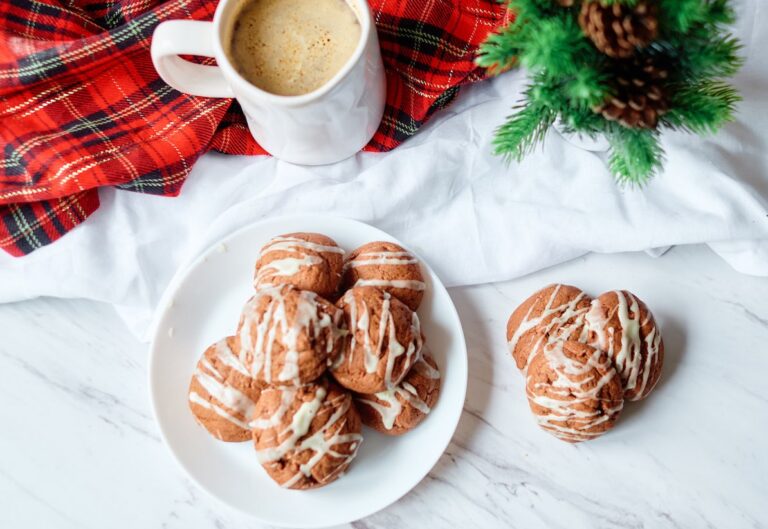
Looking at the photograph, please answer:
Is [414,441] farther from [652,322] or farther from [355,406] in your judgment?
[652,322]

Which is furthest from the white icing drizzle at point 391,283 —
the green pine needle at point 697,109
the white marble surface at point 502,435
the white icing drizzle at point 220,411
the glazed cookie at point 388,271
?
the green pine needle at point 697,109

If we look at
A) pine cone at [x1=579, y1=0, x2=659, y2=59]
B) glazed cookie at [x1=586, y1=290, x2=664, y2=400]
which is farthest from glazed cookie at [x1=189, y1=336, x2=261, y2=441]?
pine cone at [x1=579, y1=0, x2=659, y2=59]

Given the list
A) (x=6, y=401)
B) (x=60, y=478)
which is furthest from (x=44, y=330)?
(x=60, y=478)

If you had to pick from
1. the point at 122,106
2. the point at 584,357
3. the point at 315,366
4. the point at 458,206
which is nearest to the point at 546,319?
the point at 584,357

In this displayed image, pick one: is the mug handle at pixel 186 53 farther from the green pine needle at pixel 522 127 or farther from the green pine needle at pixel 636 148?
the green pine needle at pixel 636 148

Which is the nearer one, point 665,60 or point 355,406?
point 665,60
